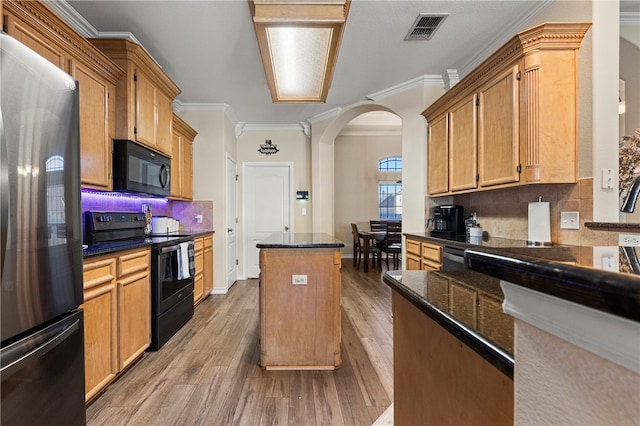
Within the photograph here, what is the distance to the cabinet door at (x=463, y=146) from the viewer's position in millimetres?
2662

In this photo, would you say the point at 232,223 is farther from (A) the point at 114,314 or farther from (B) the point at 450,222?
(B) the point at 450,222

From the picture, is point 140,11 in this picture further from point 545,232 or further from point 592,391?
point 545,232

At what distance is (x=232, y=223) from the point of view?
4965 mm

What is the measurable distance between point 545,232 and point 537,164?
1.67ft

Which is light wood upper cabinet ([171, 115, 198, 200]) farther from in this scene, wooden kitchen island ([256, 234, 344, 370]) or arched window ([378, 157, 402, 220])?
arched window ([378, 157, 402, 220])

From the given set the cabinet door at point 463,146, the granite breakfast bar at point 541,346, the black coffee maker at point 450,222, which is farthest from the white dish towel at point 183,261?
the cabinet door at point 463,146

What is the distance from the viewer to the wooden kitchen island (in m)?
2.28

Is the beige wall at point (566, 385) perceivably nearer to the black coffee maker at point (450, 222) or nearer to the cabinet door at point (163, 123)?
the black coffee maker at point (450, 222)

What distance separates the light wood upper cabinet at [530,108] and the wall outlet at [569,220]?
0.23 m

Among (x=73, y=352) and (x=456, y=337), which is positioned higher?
(x=456, y=337)

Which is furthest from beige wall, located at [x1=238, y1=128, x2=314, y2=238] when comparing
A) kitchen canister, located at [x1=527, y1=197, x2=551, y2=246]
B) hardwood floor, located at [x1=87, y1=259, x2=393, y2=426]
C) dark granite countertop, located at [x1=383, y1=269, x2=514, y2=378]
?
dark granite countertop, located at [x1=383, y1=269, x2=514, y2=378]

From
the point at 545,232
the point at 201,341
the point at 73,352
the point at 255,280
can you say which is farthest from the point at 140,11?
the point at 255,280

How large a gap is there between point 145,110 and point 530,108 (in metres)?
3.09

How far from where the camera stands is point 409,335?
102cm
